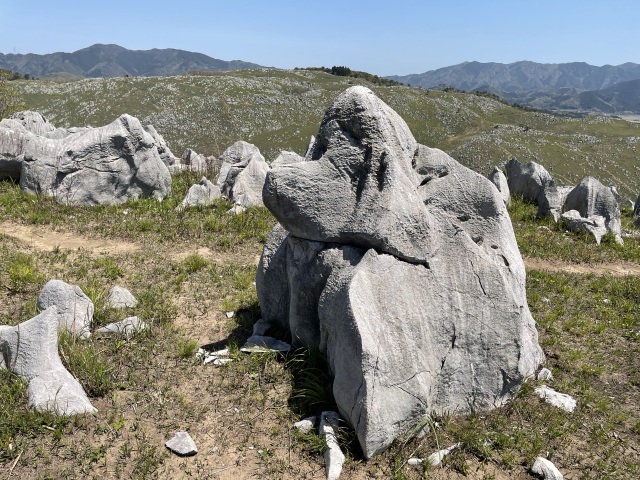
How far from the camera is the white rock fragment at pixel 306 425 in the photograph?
637 cm

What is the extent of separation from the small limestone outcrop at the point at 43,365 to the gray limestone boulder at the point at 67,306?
90 cm

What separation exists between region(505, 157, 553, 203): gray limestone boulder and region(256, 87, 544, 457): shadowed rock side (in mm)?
12986

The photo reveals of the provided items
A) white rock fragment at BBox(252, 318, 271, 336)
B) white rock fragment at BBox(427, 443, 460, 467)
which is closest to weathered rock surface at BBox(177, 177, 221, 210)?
white rock fragment at BBox(252, 318, 271, 336)

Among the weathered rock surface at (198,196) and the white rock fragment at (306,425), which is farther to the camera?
the weathered rock surface at (198,196)

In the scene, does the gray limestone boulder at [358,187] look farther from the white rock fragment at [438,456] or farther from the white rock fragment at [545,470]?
the white rock fragment at [545,470]

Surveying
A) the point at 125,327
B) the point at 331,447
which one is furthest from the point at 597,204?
the point at 125,327

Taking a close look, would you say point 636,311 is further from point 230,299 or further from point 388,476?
point 230,299

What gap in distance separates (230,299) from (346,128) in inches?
187

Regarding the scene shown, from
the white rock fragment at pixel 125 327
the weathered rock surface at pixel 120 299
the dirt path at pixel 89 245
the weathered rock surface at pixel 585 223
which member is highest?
the weathered rock surface at pixel 585 223

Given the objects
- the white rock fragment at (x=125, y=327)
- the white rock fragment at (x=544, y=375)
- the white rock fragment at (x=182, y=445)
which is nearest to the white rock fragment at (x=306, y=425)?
the white rock fragment at (x=182, y=445)

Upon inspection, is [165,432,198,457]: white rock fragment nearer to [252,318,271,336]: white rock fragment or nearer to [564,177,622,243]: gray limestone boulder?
[252,318,271,336]: white rock fragment

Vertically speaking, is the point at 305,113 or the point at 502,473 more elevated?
the point at 305,113

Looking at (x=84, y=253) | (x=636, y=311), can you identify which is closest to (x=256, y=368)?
(x=84, y=253)

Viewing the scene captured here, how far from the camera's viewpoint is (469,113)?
13388 cm
